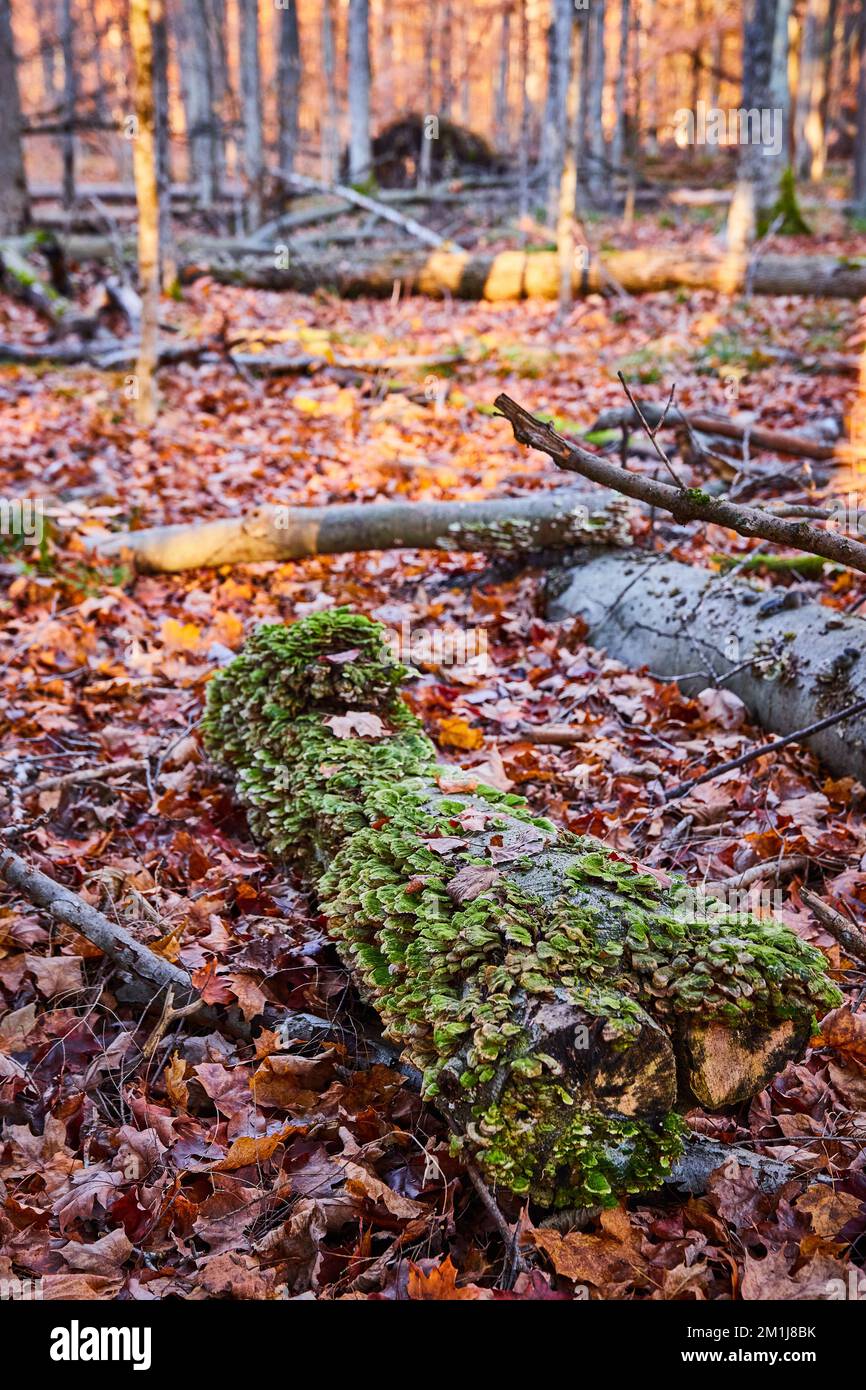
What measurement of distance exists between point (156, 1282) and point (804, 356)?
35.9 ft

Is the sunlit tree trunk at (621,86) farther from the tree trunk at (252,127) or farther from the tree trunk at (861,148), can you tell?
the tree trunk at (252,127)

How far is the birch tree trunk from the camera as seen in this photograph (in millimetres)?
22672

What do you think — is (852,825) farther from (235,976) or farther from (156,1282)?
(156,1282)

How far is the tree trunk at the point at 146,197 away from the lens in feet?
25.8

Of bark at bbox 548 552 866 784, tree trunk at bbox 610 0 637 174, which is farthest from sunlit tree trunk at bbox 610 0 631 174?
bark at bbox 548 552 866 784

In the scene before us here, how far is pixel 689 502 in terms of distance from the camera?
8.21 feet

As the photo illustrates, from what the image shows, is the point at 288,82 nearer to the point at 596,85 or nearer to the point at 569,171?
the point at 596,85

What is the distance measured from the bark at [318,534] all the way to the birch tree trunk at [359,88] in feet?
64.8

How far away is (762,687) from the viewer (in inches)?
161

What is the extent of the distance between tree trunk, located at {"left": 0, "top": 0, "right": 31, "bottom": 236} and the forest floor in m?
9.92

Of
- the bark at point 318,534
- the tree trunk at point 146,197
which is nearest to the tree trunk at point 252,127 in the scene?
the tree trunk at point 146,197

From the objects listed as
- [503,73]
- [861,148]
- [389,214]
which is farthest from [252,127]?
[503,73]

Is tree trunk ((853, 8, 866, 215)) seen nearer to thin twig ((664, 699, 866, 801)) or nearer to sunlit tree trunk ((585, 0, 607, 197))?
sunlit tree trunk ((585, 0, 607, 197))
